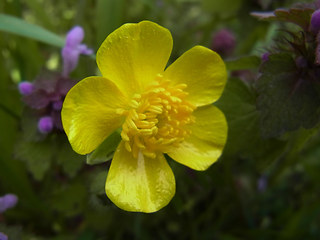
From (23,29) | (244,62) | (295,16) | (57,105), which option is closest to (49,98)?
(57,105)

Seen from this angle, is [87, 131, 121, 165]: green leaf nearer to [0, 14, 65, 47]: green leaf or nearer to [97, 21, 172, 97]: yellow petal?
[97, 21, 172, 97]: yellow petal

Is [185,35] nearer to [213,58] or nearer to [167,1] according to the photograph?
[167,1]

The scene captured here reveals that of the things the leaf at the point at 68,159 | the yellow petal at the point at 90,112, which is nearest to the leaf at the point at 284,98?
the yellow petal at the point at 90,112

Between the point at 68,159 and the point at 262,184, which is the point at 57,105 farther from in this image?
the point at 262,184

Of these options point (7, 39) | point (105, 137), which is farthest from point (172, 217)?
point (7, 39)

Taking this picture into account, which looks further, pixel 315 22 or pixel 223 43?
pixel 223 43
